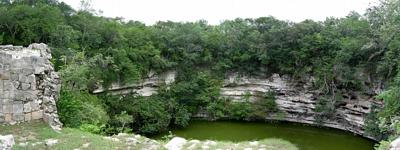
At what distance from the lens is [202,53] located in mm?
26344

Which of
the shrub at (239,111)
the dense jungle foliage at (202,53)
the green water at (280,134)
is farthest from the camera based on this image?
the shrub at (239,111)

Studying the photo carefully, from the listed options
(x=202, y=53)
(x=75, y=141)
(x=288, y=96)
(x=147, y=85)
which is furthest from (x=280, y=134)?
(x=75, y=141)

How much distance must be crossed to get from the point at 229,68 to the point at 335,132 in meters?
7.75

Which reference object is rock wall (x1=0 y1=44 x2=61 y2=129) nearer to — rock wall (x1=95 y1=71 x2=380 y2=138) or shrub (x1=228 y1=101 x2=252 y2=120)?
rock wall (x1=95 y1=71 x2=380 y2=138)

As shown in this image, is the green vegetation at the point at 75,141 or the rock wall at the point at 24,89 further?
the rock wall at the point at 24,89

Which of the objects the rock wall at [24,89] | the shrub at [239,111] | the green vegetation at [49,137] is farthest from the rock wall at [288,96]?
the green vegetation at [49,137]

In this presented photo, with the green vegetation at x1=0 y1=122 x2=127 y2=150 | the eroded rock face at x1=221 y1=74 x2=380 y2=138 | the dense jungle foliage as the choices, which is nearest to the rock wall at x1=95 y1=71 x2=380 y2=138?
the eroded rock face at x1=221 y1=74 x2=380 y2=138

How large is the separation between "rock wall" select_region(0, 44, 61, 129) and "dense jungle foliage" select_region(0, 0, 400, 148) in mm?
8812

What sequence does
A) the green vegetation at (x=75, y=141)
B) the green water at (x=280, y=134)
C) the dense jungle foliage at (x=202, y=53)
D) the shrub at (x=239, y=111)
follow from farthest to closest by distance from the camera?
1. the shrub at (x=239, y=111)
2. the green water at (x=280, y=134)
3. the dense jungle foliage at (x=202, y=53)
4. the green vegetation at (x=75, y=141)

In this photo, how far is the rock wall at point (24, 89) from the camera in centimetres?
822

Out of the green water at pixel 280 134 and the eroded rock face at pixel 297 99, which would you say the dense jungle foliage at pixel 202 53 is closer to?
the eroded rock face at pixel 297 99

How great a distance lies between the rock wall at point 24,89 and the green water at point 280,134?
1212 cm

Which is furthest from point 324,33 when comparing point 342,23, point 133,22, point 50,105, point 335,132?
point 50,105

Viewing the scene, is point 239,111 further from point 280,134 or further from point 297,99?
point 280,134
